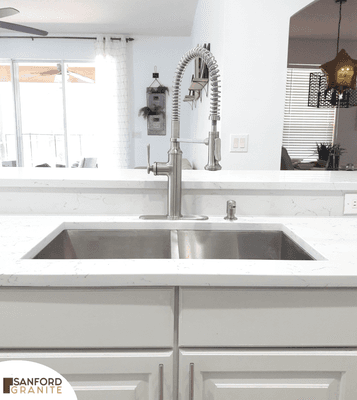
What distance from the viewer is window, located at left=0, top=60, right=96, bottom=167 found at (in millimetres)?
5727

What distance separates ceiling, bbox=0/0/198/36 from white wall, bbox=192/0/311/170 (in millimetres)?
1838

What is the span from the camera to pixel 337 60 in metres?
3.38

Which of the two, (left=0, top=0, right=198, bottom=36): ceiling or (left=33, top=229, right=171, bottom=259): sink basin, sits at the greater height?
(left=0, top=0, right=198, bottom=36): ceiling

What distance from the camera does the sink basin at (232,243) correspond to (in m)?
1.18

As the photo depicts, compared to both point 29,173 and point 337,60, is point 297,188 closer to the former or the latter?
point 29,173

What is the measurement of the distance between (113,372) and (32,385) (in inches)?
6.4

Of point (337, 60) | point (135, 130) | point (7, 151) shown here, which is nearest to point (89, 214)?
point (337, 60)

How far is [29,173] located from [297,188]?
0.96 metres

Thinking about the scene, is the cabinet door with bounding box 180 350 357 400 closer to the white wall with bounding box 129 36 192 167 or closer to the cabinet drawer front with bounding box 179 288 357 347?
the cabinet drawer front with bounding box 179 288 357 347

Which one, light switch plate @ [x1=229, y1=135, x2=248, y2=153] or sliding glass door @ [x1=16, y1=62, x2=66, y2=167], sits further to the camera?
sliding glass door @ [x1=16, y1=62, x2=66, y2=167]

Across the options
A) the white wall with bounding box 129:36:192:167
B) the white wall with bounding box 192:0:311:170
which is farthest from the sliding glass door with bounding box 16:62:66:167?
the white wall with bounding box 192:0:311:170

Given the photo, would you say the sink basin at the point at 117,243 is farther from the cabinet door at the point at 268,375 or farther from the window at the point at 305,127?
the window at the point at 305,127

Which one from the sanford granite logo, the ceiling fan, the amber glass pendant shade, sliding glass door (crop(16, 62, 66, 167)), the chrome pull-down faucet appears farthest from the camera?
sliding glass door (crop(16, 62, 66, 167))

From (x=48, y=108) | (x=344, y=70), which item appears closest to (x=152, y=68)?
(x=48, y=108)
